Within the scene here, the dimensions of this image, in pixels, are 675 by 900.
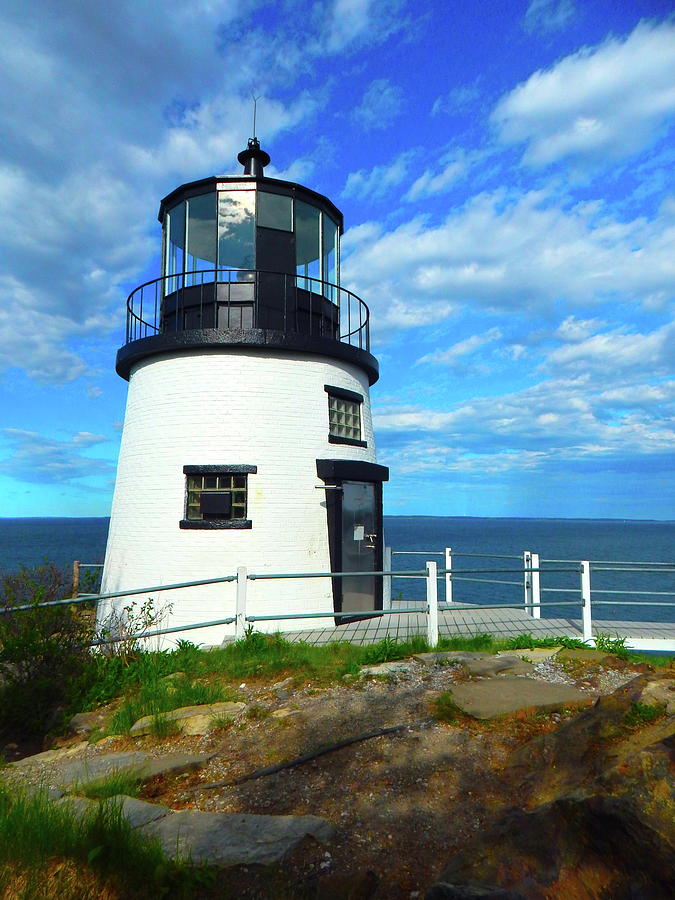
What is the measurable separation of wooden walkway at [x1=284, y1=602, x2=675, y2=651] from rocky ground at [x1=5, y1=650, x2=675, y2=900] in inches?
99.2

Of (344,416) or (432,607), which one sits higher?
(344,416)

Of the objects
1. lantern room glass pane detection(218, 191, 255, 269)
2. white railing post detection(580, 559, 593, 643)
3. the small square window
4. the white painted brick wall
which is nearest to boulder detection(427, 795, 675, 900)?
white railing post detection(580, 559, 593, 643)

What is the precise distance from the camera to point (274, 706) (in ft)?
20.3

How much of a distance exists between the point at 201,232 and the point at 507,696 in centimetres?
1054

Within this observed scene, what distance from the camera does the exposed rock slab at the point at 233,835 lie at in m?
3.28

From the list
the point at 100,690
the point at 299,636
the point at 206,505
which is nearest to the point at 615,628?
the point at 299,636

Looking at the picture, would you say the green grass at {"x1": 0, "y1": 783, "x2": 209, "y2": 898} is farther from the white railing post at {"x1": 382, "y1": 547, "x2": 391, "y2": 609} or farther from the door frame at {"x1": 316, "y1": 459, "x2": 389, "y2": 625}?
the white railing post at {"x1": 382, "y1": 547, "x2": 391, "y2": 609}

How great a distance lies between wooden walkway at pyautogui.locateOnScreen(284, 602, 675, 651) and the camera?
9.85 meters

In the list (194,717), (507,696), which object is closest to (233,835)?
(194,717)

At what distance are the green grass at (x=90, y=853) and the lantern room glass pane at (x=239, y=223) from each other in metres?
9.96

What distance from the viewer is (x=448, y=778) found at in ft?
13.9

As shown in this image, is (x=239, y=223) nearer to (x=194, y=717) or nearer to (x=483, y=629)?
(x=483, y=629)

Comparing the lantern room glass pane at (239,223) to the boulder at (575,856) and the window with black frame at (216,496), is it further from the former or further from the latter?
the boulder at (575,856)

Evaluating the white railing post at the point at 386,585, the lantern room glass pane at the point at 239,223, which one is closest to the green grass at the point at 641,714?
the white railing post at the point at 386,585
